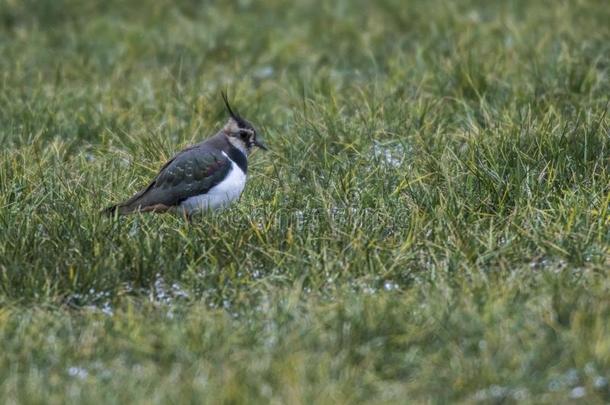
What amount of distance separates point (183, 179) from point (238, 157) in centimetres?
36

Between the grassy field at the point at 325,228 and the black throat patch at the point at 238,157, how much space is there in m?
0.19

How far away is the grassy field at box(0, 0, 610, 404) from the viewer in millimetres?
4613

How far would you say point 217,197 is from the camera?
6.24 meters

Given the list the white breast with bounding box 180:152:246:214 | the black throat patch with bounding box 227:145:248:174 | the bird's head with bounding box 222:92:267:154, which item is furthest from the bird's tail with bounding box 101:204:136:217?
the bird's head with bounding box 222:92:267:154

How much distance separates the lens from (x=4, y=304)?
209 inches

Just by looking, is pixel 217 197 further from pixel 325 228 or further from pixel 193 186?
pixel 325 228

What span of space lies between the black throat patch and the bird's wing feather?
0.08 metres

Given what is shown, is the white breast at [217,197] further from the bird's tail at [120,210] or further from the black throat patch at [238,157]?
the bird's tail at [120,210]

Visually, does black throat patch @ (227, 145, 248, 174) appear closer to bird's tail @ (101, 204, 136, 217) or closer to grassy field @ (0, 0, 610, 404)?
grassy field @ (0, 0, 610, 404)

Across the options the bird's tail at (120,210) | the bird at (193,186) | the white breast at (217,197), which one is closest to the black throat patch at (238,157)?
the bird at (193,186)

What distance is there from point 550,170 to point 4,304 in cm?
270

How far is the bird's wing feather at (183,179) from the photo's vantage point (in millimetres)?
6191

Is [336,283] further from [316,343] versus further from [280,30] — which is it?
[280,30]

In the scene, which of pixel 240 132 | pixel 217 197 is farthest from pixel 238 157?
pixel 217 197
